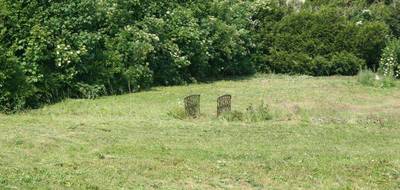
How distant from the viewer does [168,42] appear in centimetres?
2062

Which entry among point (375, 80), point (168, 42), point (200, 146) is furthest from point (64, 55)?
point (375, 80)

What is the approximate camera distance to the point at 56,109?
16062mm

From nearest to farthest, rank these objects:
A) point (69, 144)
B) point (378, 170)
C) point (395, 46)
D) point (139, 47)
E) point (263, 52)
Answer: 1. point (378, 170)
2. point (69, 144)
3. point (139, 47)
4. point (395, 46)
5. point (263, 52)

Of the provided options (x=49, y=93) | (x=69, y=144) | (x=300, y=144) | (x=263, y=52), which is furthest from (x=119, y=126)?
(x=263, y=52)

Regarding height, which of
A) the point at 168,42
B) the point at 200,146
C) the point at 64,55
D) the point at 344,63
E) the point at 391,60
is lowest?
the point at 200,146

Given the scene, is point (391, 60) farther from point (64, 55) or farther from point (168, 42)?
point (64, 55)

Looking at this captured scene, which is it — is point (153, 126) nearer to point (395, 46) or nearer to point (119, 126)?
point (119, 126)

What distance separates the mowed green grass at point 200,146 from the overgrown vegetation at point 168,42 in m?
0.89

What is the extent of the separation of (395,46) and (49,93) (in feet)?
38.4

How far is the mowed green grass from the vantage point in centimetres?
898

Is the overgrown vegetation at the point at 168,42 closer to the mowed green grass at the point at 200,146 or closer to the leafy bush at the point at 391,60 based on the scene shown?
the mowed green grass at the point at 200,146

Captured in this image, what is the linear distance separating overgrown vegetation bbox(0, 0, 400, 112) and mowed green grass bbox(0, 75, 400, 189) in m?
0.89

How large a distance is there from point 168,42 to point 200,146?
9539 mm

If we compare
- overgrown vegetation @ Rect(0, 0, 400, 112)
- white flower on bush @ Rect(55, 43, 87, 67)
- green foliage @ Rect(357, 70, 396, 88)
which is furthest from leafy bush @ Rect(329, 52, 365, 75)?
white flower on bush @ Rect(55, 43, 87, 67)
